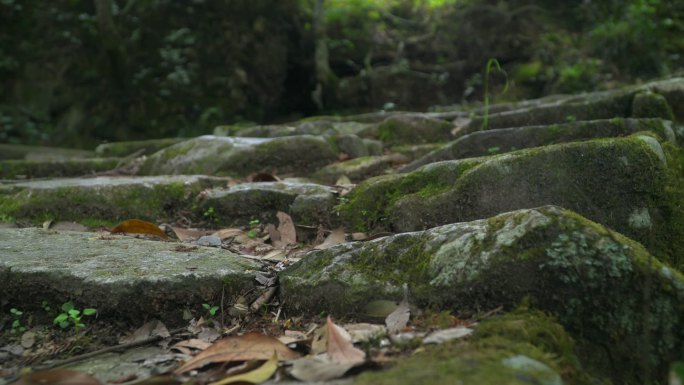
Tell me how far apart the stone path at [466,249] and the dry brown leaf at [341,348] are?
103 mm

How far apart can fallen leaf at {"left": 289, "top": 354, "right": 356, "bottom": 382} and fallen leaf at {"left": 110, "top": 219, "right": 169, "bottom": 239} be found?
1.38m

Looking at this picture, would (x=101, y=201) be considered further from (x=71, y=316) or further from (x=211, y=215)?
(x=71, y=316)

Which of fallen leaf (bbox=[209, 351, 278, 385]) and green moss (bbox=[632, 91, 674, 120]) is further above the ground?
green moss (bbox=[632, 91, 674, 120])

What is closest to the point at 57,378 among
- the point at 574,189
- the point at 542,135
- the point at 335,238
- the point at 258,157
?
the point at 335,238

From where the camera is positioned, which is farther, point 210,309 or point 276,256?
point 276,256

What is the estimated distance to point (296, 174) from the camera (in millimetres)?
3557

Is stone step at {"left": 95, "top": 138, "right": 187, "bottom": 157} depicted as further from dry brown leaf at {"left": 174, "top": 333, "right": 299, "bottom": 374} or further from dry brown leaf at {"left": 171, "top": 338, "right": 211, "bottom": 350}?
dry brown leaf at {"left": 174, "top": 333, "right": 299, "bottom": 374}

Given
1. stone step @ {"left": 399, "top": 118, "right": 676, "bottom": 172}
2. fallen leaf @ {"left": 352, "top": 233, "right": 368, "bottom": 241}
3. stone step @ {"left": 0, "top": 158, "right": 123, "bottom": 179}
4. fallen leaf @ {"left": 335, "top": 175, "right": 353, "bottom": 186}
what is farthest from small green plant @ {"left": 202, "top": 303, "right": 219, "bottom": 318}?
stone step @ {"left": 0, "top": 158, "right": 123, "bottom": 179}

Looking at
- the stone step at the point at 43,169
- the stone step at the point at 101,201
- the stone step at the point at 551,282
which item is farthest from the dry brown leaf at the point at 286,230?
the stone step at the point at 43,169

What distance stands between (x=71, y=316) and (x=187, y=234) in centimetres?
96

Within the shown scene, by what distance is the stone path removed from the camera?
1289 mm

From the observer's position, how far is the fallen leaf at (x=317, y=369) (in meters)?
1.15

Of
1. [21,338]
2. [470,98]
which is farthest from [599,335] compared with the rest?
[470,98]

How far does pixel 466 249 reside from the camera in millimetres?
1487
